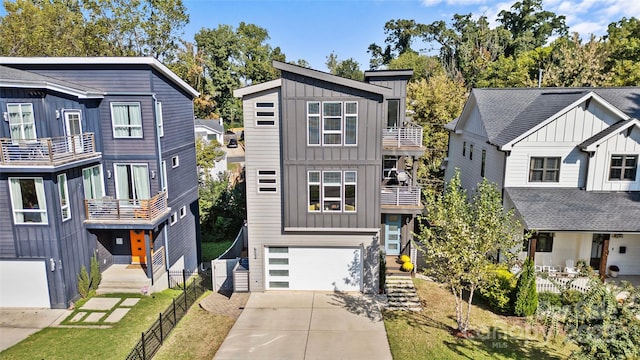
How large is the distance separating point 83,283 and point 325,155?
448 inches

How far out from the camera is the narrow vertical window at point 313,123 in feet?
51.0

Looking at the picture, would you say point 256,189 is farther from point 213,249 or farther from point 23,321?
point 213,249

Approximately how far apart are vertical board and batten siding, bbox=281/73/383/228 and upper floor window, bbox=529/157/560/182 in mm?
8502

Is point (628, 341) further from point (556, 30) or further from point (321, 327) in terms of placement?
point (556, 30)

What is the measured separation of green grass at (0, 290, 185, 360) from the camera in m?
12.4

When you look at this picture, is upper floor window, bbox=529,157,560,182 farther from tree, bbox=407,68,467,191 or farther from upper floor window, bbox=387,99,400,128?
tree, bbox=407,68,467,191

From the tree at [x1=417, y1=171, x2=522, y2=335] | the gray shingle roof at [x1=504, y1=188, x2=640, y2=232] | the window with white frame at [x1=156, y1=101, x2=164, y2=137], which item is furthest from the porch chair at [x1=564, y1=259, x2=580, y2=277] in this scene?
the window with white frame at [x1=156, y1=101, x2=164, y2=137]

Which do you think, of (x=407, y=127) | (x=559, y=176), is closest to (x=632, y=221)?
(x=559, y=176)

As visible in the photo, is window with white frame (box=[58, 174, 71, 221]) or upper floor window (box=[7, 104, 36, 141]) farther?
window with white frame (box=[58, 174, 71, 221])

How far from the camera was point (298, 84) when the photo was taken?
15.4 metres

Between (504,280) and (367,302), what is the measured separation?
552cm

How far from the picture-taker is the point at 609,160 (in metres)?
18.3

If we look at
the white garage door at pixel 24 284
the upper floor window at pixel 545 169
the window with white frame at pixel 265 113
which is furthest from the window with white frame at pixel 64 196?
the upper floor window at pixel 545 169

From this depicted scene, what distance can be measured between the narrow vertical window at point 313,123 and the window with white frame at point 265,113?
56.2 inches
